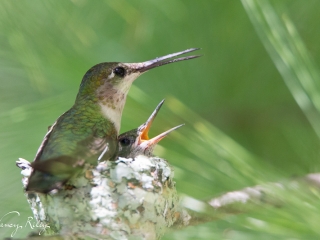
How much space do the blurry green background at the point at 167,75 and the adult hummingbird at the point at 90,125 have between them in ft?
0.17

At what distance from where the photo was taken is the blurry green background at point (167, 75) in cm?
160

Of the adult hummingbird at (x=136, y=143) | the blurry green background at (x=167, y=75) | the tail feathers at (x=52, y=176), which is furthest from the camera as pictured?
the adult hummingbird at (x=136, y=143)

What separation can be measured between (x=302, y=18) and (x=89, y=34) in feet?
2.39

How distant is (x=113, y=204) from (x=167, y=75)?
68cm

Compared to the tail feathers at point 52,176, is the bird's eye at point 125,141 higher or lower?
higher

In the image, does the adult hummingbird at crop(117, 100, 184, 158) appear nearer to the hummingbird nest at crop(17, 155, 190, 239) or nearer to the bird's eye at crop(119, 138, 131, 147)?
the bird's eye at crop(119, 138, 131, 147)

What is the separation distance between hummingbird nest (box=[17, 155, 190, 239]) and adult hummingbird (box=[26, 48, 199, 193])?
62mm

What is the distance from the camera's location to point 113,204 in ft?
4.60

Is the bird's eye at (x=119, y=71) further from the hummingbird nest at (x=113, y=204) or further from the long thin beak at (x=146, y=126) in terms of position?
the hummingbird nest at (x=113, y=204)

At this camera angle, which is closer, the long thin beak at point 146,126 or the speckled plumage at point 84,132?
the speckled plumage at point 84,132

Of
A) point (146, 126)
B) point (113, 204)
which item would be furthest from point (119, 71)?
point (113, 204)

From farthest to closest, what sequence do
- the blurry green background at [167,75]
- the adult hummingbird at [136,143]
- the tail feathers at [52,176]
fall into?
1. the adult hummingbird at [136,143]
2. the blurry green background at [167,75]
3. the tail feathers at [52,176]

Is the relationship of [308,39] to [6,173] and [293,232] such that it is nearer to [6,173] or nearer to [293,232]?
[293,232]

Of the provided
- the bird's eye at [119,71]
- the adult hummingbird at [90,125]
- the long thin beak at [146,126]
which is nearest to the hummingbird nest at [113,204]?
the adult hummingbird at [90,125]
